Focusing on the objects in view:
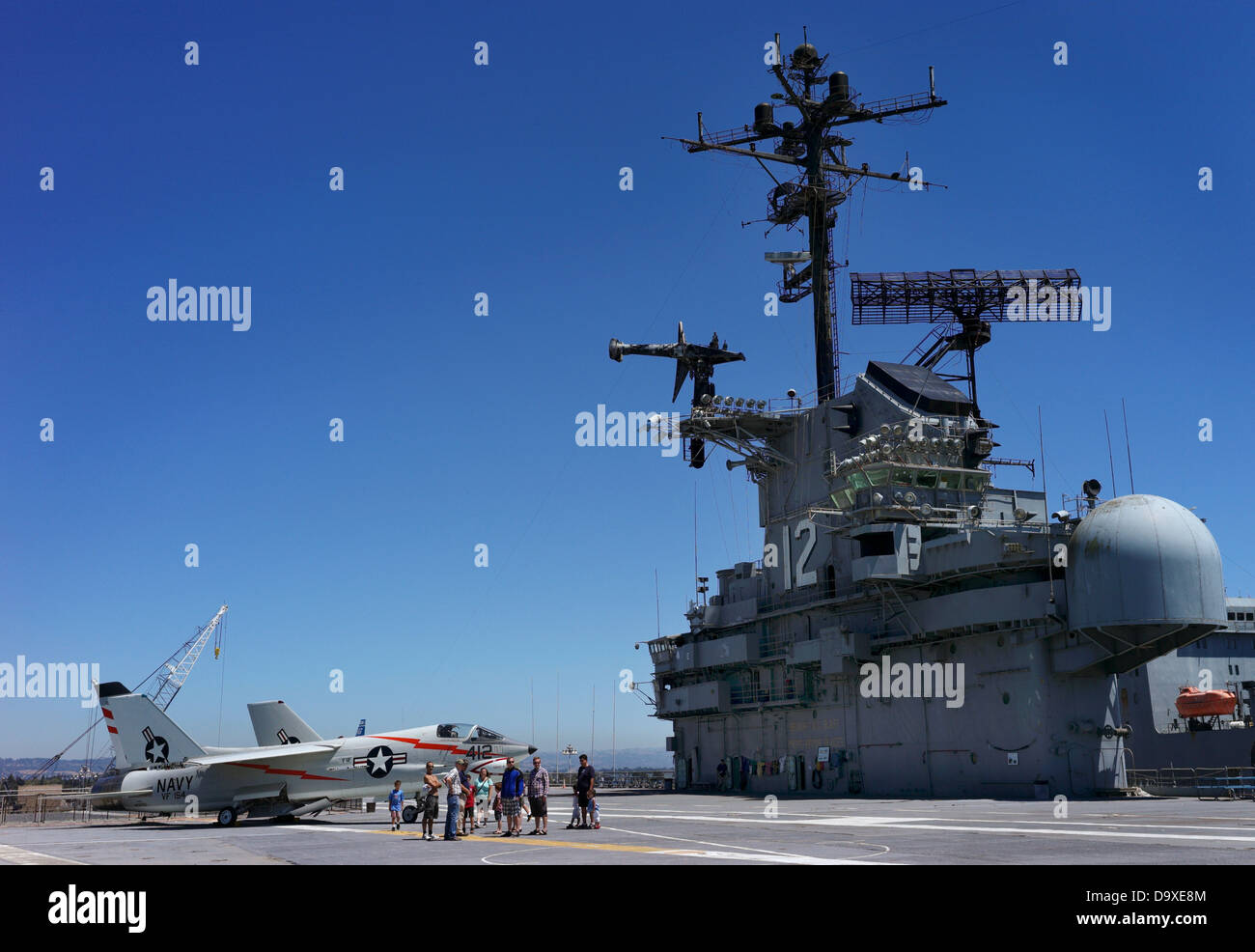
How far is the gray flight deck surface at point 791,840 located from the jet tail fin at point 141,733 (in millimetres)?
7026

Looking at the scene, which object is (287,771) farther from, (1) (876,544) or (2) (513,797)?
(1) (876,544)

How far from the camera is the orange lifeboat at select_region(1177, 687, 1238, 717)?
34.9 meters

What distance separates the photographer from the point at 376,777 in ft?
102

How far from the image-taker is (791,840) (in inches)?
728

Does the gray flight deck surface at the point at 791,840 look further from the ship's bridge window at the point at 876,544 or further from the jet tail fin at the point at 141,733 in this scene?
the ship's bridge window at the point at 876,544

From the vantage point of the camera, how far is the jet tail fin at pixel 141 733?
3656 cm

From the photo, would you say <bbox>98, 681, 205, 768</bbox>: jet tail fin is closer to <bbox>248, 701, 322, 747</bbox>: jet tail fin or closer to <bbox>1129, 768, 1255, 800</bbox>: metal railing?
<bbox>248, 701, 322, 747</bbox>: jet tail fin

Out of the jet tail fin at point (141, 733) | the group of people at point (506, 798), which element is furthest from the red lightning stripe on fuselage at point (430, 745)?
the jet tail fin at point (141, 733)

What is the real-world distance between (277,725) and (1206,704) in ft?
116

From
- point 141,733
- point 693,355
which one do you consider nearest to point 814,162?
point 693,355

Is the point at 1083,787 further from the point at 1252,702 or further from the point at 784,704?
the point at 784,704
